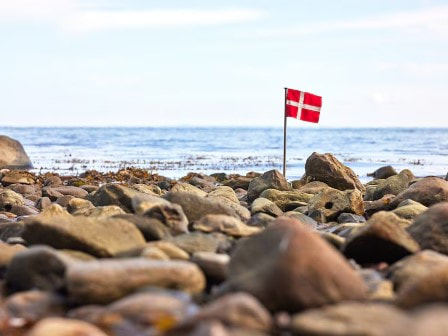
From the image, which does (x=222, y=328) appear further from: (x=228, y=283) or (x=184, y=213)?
(x=184, y=213)

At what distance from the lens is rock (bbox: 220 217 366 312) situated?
482 centimetres

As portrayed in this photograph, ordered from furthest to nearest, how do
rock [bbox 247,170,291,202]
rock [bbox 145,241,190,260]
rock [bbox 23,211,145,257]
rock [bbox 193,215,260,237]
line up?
rock [bbox 247,170,291,202] → rock [bbox 193,215,260,237] → rock [bbox 23,211,145,257] → rock [bbox 145,241,190,260]

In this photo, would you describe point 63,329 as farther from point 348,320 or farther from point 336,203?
point 336,203

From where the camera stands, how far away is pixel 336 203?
12484 millimetres

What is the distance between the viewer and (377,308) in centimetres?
457

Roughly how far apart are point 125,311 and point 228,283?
2.53 ft

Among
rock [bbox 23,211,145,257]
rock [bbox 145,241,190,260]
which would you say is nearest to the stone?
rock [bbox 23,211,145,257]

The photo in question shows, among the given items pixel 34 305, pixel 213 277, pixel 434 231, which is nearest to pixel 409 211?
pixel 434 231

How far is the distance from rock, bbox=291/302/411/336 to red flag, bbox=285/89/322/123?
521 inches

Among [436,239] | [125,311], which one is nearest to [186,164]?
[436,239]

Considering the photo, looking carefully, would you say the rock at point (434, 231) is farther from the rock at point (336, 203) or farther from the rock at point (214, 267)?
the rock at point (336, 203)

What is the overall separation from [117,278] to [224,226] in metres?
2.45

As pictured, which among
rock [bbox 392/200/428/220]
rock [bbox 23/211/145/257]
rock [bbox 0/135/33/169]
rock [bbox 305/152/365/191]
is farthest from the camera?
rock [bbox 0/135/33/169]

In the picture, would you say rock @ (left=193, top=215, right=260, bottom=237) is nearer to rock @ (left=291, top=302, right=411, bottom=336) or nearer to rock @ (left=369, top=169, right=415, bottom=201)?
rock @ (left=291, top=302, right=411, bottom=336)
